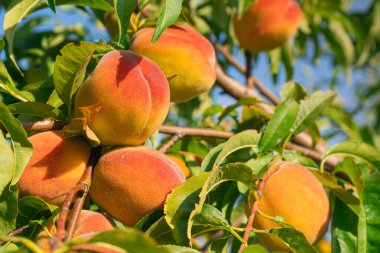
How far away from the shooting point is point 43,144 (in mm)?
887

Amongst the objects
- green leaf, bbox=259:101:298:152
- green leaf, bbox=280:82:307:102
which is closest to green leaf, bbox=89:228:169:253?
green leaf, bbox=259:101:298:152

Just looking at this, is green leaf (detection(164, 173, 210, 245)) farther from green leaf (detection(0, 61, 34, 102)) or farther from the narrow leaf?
green leaf (detection(0, 61, 34, 102))

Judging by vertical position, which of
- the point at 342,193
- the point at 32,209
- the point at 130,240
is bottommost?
the point at 342,193

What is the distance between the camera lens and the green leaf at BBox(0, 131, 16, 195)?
77 cm

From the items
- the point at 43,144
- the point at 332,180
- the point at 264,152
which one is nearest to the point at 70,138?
the point at 43,144

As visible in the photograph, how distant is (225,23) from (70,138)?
95 cm

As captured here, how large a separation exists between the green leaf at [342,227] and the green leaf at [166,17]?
1.74 feet

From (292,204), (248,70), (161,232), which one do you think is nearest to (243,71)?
(248,70)

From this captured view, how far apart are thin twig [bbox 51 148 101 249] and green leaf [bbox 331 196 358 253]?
48cm

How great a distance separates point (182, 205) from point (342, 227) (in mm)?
410

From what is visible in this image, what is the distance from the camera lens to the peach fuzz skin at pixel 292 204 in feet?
3.28

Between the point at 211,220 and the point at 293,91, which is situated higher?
the point at 211,220

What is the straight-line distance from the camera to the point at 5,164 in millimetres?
776

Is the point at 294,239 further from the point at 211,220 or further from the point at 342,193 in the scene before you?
the point at 342,193
